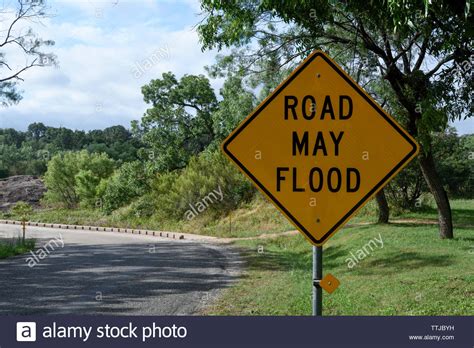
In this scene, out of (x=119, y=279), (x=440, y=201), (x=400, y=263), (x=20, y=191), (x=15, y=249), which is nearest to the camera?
(x=400, y=263)

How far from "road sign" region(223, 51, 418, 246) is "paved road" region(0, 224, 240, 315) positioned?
5.84m

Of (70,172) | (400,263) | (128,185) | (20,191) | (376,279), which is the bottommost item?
(376,279)

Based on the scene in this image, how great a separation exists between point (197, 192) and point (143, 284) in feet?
69.1

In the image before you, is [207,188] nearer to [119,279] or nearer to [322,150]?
[119,279]

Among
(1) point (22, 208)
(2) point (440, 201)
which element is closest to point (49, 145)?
(1) point (22, 208)

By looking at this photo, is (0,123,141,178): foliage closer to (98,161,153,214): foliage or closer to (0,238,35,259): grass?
(98,161,153,214): foliage

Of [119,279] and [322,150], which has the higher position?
[322,150]

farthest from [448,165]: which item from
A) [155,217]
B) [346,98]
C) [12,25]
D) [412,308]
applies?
[346,98]

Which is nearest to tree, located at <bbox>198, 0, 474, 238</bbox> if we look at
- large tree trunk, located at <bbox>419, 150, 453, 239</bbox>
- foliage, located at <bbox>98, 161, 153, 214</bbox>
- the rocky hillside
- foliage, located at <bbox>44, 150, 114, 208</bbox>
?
large tree trunk, located at <bbox>419, 150, 453, 239</bbox>

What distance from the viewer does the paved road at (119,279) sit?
1027 cm

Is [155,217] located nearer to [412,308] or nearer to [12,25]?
[12,25]

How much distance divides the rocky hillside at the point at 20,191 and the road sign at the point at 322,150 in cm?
5473

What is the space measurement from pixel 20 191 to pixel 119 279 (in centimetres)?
5047

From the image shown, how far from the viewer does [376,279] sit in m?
11.4
